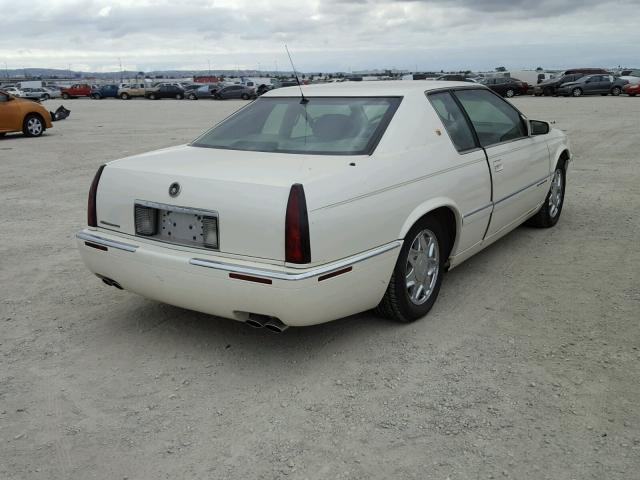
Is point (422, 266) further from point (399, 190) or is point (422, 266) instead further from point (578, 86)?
point (578, 86)

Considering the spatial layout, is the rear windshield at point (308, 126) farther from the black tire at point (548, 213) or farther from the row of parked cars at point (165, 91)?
the row of parked cars at point (165, 91)

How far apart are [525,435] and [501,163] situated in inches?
98.4

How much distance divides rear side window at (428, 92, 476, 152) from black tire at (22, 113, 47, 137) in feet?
50.6

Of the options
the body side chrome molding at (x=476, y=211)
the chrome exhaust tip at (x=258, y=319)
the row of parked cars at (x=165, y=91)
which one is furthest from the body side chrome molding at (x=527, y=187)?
the row of parked cars at (x=165, y=91)

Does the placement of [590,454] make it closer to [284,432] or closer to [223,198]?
[284,432]

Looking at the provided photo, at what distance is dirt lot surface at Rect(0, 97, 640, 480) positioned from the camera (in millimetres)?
2682

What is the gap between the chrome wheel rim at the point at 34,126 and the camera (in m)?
17.1

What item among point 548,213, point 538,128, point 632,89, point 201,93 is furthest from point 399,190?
point 201,93

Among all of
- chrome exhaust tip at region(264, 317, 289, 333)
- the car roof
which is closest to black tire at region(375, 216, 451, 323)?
chrome exhaust tip at region(264, 317, 289, 333)

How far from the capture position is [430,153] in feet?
13.2

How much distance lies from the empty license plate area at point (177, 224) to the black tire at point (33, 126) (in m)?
15.4

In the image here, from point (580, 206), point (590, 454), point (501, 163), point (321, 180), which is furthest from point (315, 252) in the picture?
point (580, 206)

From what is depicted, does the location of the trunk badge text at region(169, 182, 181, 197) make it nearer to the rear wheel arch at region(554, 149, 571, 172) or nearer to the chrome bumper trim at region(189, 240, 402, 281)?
the chrome bumper trim at region(189, 240, 402, 281)

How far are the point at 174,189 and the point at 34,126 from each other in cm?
1576
